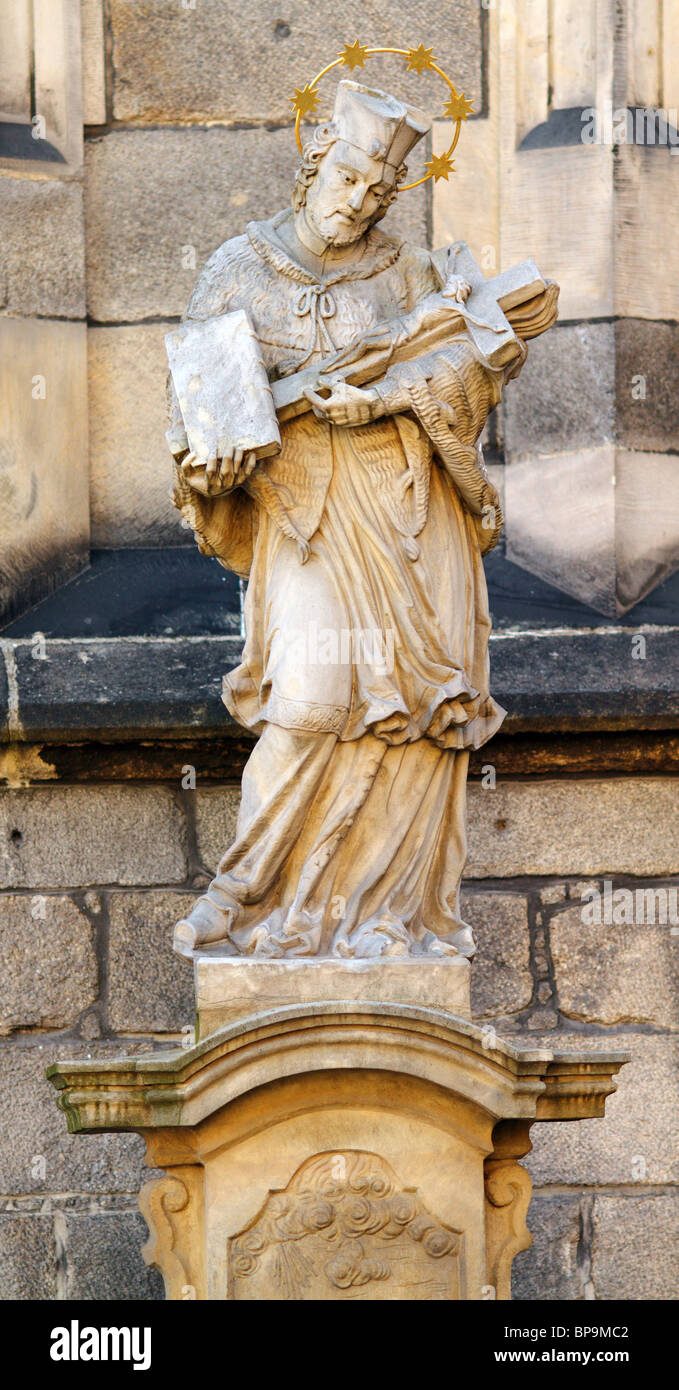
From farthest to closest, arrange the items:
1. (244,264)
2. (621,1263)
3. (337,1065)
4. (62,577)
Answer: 1. (62,577)
2. (621,1263)
3. (244,264)
4. (337,1065)

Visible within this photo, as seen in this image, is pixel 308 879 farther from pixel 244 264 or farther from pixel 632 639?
pixel 632 639

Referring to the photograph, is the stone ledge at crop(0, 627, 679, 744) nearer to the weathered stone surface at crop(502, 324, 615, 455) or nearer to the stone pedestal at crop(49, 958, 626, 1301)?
the weathered stone surface at crop(502, 324, 615, 455)

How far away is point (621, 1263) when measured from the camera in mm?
6789

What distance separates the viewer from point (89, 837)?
22.8 feet

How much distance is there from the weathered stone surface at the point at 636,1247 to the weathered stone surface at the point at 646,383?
7.35 ft

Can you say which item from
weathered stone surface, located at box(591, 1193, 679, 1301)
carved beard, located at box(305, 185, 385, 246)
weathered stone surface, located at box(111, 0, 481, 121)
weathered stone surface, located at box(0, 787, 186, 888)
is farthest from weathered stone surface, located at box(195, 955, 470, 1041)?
weathered stone surface, located at box(111, 0, 481, 121)

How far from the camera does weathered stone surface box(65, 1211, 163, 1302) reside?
6.74 metres

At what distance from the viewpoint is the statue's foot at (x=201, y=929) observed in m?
5.31

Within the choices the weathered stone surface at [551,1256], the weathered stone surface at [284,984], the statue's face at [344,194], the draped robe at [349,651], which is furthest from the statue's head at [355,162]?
the weathered stone surface at [551,1256]

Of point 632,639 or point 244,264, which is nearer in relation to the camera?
point 244,264

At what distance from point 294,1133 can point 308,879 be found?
0.54m

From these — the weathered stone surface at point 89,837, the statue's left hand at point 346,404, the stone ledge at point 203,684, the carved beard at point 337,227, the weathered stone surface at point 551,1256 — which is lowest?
the weathered stone surface at point 551,1256

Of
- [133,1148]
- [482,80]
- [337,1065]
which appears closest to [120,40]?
[482,80]

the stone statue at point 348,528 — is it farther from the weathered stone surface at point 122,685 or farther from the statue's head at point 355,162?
the weathered stone surface at point 122,685
